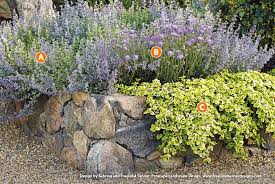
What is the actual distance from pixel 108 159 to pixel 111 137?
179mm

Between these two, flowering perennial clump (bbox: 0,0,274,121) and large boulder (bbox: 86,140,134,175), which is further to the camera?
flowering perennial clump (bbox: 0,0,274,121)

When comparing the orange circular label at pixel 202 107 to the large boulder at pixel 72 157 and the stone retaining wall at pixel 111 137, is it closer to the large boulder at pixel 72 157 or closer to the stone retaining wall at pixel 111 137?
the stone retaining wall at pixel 111 137

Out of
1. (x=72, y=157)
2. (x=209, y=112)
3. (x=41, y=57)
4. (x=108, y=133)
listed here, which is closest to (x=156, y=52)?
(x=209, y=112)

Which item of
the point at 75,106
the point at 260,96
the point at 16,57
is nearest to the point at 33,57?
the point at 16,57

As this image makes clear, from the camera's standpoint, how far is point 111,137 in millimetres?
3914

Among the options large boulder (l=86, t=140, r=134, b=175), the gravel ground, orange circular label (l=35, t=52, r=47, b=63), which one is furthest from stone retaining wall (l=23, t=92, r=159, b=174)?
orange circular label (l=35, t=52, r=47, b=63)

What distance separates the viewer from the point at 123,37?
428 centimetres

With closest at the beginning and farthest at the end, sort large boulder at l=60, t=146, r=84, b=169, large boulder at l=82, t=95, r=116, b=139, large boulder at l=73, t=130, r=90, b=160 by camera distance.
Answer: large boulder at l=82, t=95, r=116, b=139
large boulder at l=73, t=130, r=90, b=160
large boulder at l=60, t=146, r=84, b=169

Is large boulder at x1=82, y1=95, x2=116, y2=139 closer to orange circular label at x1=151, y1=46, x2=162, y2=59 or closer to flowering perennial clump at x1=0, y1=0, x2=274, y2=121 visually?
flowering perennial clump at x1=0, y1=0, x2=274, y2=121

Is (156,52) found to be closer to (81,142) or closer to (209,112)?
(209,112)

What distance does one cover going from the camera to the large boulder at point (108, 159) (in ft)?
12.8

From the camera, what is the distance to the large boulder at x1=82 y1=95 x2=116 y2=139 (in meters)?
3.85

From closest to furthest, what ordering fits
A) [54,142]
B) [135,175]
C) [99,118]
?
[99,118]
[135,175]
[54,142]

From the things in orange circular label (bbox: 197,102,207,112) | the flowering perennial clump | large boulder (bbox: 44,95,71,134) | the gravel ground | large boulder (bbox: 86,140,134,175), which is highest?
the flowering perennial clump
